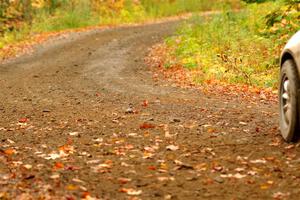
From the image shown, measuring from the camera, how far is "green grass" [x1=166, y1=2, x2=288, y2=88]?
44.0ft

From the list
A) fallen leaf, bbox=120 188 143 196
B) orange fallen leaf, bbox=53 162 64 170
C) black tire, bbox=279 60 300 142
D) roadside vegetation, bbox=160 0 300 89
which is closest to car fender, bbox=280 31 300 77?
black tire, bbox=279 60 300 142

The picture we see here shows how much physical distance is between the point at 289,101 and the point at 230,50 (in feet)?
31.4

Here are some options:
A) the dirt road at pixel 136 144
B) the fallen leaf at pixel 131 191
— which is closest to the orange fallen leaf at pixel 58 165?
the dirt road at pixel 136 144

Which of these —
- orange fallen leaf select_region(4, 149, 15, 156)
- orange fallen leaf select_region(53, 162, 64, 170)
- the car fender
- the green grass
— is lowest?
orange fallen leaf select_region(4, 149, 15, 156)

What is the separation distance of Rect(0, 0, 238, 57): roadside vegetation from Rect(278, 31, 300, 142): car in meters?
15.2

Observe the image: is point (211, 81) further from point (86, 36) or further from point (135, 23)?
point (135, 23)

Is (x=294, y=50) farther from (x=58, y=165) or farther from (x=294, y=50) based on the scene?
(x=58, y=165)

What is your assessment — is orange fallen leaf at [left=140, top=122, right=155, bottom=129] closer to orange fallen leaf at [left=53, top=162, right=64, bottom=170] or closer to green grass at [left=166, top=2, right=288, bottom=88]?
orange fallen leaf at [left=53, top=162, right=64, bottom=170]

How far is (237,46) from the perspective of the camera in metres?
16.5

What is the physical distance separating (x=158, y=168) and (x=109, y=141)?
1465mm

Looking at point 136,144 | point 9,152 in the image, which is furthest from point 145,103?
point 9,152

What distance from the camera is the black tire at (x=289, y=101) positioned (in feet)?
21.8

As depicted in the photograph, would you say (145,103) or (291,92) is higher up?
(291,92)

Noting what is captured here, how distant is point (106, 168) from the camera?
6.25 m
